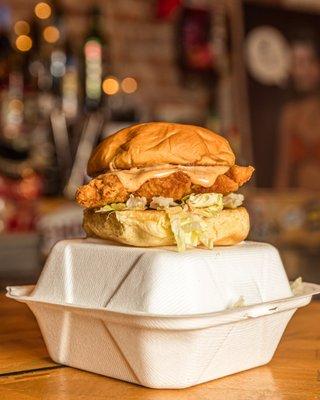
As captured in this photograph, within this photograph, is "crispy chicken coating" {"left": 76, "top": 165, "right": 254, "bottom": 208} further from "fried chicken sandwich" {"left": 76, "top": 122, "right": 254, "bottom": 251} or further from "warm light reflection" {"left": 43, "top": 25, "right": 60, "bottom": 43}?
"warm light reflection" {"left": 43, "top": 25, "right": 60, "bottom": 43}

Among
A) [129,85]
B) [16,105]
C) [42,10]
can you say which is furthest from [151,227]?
[129,85]

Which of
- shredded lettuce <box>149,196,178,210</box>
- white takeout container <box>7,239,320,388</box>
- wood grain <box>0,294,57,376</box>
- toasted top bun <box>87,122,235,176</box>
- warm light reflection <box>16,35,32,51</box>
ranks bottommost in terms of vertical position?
wood grain <box>0,294,57,376</box>

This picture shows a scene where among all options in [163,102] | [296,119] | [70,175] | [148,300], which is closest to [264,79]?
[296,119]

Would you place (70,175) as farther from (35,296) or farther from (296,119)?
(35,296)

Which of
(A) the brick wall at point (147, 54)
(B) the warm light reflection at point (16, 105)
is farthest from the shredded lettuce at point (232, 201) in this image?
(A) the brick wall at point (147, 54)

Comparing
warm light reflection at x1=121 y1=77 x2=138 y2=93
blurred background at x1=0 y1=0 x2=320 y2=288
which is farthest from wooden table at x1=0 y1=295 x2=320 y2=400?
warm light reflection at x1=121 y1=77 x2=138 y2=93

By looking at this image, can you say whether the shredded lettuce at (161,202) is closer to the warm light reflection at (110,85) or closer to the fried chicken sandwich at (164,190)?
the fried chicken sandwich at (164,190)
